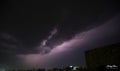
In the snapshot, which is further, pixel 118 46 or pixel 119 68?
pixel 119 68

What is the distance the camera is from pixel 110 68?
115ft

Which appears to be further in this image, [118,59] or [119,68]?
[119,68]

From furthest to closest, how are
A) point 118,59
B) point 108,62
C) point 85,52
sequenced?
point 85,52, point 108,62, point 118,59

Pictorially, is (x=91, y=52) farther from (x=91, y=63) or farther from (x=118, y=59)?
(x=118, y=59)

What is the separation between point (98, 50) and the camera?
110 feet

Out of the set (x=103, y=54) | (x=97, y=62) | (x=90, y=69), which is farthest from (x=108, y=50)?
(x=90, y=69)

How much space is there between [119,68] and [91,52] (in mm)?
6810

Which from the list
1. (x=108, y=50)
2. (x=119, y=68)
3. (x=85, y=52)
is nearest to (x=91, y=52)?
(x=85, y=52)

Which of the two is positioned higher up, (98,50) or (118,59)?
(98,50)

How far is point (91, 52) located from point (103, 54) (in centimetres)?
341

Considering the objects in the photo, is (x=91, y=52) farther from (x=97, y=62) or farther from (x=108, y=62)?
(x=108, y=62)

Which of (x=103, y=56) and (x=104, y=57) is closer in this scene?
(x=104, y=57)

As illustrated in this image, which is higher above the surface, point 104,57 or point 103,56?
point 103,56

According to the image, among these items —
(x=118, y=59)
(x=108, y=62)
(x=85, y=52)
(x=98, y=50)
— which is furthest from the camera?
(x=85, y=52)
